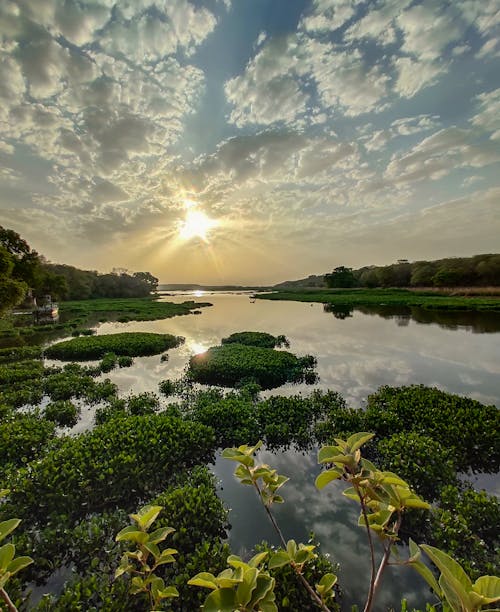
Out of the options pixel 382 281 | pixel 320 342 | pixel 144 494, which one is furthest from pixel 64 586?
pixel 382 281

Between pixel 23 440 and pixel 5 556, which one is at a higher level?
pixel 5 556

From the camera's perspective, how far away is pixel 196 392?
1238 cm

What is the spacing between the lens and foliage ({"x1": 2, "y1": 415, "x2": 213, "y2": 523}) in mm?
5488

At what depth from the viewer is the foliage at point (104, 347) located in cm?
1936

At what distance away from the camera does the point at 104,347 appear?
20.1 m

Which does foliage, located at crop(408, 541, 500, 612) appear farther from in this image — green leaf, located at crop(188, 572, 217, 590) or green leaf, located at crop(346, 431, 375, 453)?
green leaf, located at crop(188, 572, 217, 590)

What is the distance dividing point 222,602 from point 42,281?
6940 cm

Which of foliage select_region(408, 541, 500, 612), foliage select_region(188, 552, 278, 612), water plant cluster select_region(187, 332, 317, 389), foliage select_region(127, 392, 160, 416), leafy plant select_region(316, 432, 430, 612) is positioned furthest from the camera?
water plant cluster select_region(187, 332, 317, 389)

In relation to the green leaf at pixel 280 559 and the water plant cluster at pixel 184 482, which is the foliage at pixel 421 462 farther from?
the green leaf at pixel 280 559

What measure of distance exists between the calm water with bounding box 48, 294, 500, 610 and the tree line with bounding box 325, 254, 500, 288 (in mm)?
62723

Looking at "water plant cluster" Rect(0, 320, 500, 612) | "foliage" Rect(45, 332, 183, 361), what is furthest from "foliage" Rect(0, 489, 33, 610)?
"foliage" Rect(45, 332, 183, 361)

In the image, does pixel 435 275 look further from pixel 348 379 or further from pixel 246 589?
pixel 246 589

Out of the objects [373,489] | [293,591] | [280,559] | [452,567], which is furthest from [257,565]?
[293,591]

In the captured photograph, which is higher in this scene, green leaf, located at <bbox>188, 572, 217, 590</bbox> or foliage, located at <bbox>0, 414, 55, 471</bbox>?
green leaf, located at <bbox>188, 572, 217, 590</bbox>
